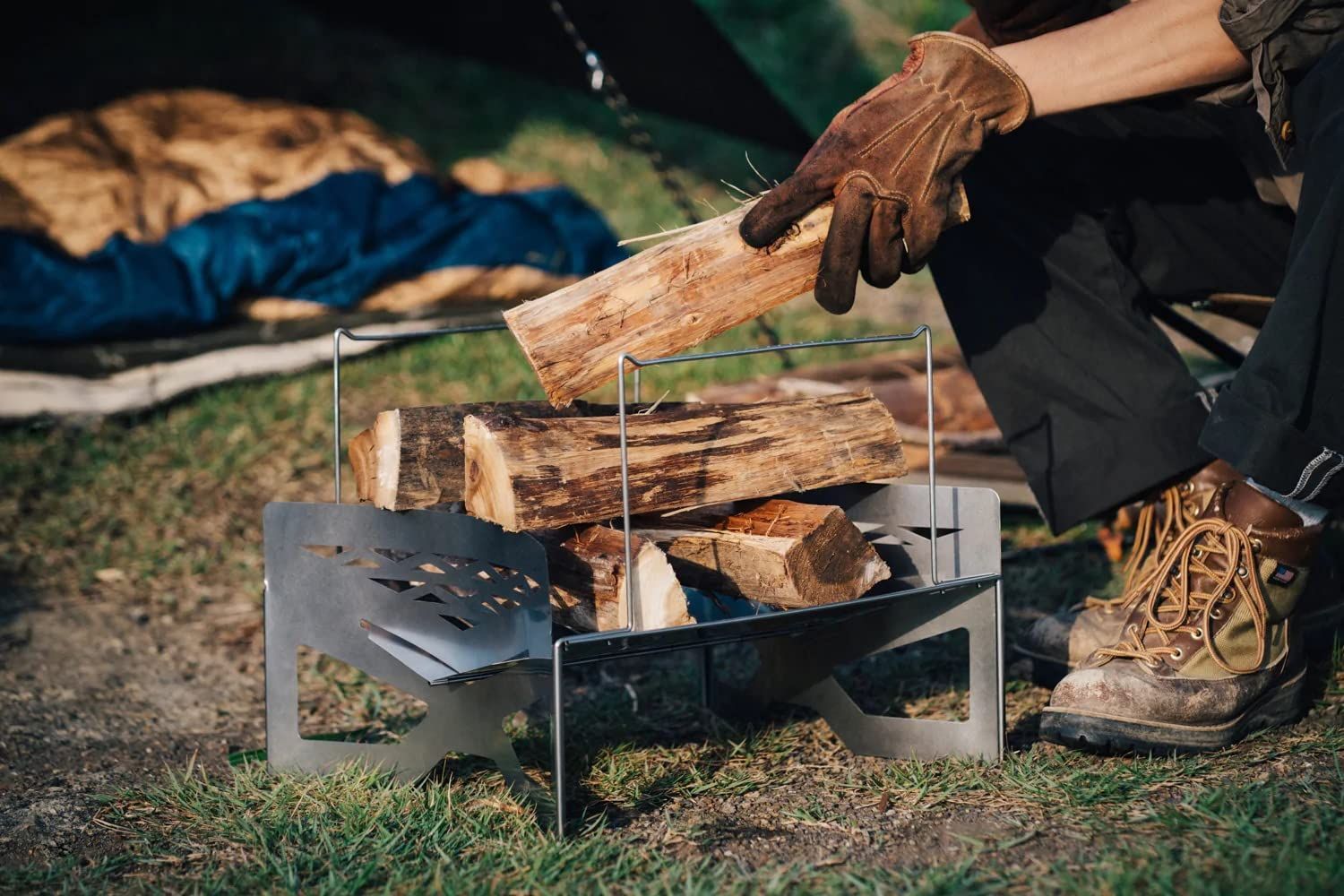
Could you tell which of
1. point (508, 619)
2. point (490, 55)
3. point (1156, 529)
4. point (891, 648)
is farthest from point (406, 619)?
point (490, 55)

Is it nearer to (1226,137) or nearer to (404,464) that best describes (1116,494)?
(1226,137)

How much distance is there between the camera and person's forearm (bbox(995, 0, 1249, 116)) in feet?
6.07

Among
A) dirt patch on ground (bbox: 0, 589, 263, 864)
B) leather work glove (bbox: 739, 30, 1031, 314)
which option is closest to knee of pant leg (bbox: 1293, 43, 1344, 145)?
leather work glove (bbox: 739, 30, 1031, 314)

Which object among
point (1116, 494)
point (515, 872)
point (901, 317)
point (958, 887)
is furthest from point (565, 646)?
Result: point (901, 317)

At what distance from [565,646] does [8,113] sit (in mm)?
4972

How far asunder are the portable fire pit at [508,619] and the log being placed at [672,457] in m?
0.07

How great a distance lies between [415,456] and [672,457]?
0.38 metres

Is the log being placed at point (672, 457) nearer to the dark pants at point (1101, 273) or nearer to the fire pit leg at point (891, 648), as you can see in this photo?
the fire pit leg at point (891, 648)

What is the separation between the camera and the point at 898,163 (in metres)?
1.75

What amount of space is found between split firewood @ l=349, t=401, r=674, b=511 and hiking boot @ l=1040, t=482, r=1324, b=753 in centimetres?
98

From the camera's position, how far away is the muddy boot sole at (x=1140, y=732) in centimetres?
180

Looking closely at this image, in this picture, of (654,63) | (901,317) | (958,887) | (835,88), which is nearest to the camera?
(958,887)

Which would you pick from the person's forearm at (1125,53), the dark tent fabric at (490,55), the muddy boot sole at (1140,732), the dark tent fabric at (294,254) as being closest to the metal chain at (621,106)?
the dark tent fabric at (490,55)

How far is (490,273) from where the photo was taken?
4359 millimetres
